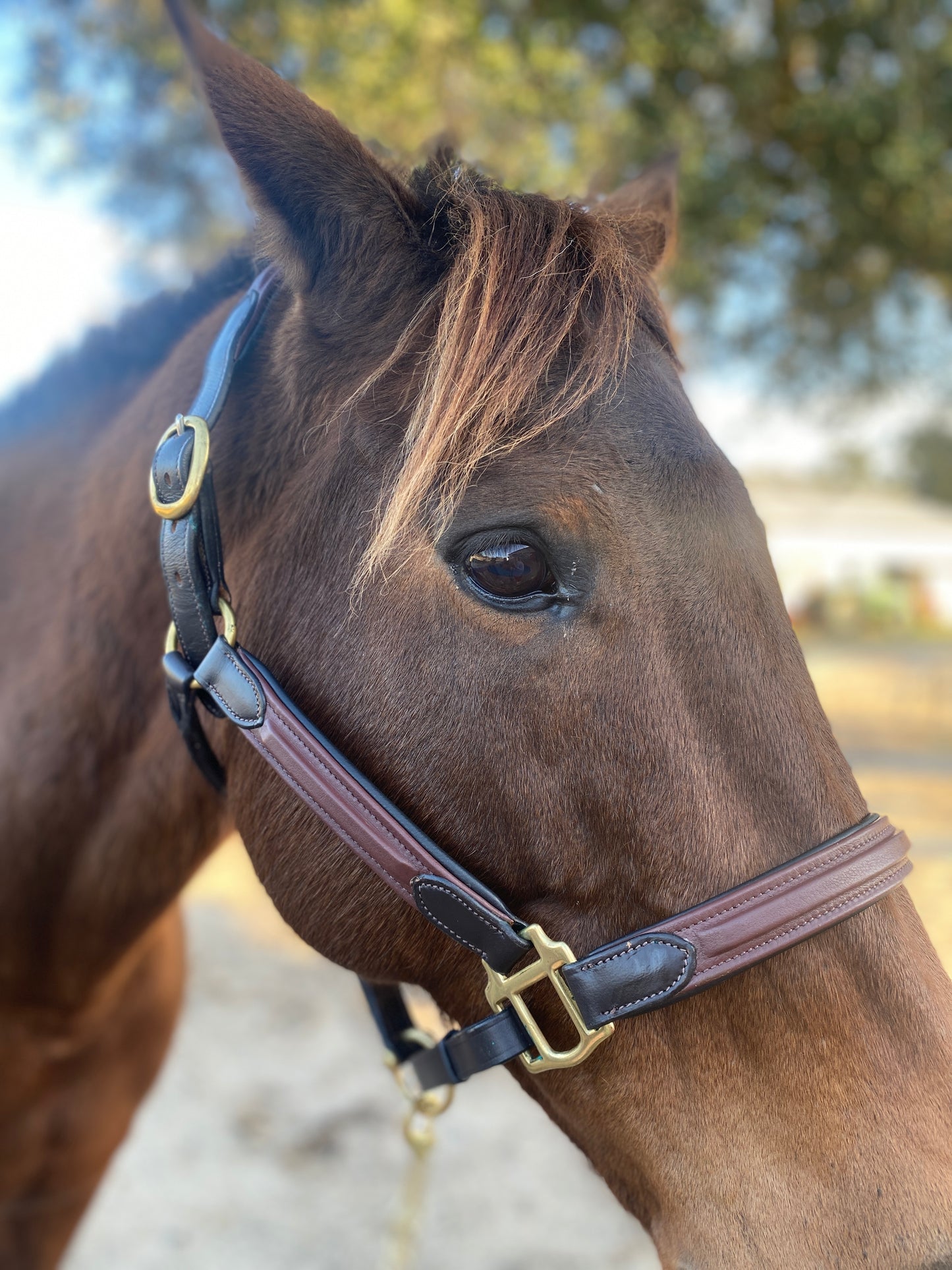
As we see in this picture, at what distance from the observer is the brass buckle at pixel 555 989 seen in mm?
1036

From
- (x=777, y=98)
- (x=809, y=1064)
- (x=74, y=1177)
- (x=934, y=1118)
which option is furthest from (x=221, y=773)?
(x=777, y=98)

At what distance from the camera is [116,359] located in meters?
1.78

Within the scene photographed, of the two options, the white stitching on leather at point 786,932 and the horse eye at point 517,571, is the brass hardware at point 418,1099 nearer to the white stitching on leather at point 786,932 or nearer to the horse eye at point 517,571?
the white stitching on leather at point 786,932

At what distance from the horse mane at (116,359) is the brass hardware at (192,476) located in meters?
0.43

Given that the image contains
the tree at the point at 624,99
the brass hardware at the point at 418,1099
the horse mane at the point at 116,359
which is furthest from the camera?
the tree at the point at 624,99

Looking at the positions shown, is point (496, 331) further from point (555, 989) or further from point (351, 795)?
point (555, 989)

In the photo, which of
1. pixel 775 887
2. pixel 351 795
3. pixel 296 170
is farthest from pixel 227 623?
pixel 775 887

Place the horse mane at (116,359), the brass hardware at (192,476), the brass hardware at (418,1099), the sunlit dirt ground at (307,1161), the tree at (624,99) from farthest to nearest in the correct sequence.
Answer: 1. the tree at (624,99)
2. the sunlit dirt ground at (307,1161)
3. the horse mane at (116,359)
4. the brass hardware at (418,1099)
5. the brass hardware at (192,476)

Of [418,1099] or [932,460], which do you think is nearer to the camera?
[418,1099]

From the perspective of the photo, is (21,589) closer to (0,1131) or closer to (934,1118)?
(0,1131)

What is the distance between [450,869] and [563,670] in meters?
0.28

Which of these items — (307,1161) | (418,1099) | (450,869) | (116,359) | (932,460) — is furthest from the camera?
(932,460)

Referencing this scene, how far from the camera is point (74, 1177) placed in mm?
2027

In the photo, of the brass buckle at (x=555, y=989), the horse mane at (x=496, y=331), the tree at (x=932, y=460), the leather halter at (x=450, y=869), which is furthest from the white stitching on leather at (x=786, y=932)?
the tree at (x=932, y=460)
